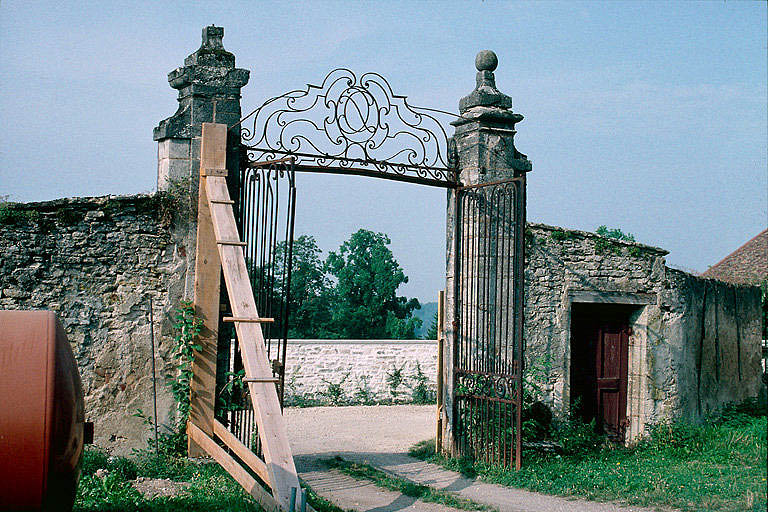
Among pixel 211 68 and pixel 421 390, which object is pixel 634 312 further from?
pixel 211 68

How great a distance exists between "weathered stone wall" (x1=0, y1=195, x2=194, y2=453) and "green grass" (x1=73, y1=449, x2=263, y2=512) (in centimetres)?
31

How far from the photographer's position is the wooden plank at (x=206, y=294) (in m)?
6.76

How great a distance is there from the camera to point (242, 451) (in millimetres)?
5852

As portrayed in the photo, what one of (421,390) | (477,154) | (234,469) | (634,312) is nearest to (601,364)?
(634,312)

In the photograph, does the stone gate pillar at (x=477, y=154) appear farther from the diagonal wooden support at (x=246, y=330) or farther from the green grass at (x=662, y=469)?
the diagonal wooden support at (x=246, y=330)

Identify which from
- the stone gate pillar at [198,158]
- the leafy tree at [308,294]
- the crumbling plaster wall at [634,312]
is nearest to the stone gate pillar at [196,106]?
the stone gate pillar at [198,158]

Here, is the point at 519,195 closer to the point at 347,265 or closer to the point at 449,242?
the point at 449,242

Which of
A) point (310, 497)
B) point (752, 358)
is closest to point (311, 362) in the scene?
point (752, 358)

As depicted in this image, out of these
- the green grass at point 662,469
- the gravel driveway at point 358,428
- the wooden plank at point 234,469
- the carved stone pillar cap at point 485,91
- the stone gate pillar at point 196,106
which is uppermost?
the carved stone pillar cap at point 485,91

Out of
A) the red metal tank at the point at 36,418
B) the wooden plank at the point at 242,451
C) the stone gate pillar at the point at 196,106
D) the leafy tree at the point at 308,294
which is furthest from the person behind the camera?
the leafy tree at the point at 308,294

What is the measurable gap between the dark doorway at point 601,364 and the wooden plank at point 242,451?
4.92 m

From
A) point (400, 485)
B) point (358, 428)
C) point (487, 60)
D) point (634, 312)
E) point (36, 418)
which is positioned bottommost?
point (358, 428)

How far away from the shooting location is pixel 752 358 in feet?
36.3

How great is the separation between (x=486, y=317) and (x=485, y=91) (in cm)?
252
